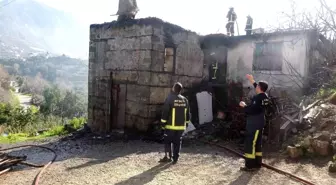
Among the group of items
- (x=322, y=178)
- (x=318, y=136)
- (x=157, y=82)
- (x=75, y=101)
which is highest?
(x=157, y=82)

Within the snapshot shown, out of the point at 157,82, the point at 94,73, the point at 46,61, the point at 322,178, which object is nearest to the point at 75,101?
the point at 94,73

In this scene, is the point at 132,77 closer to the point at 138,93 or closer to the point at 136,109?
the point at 138,93

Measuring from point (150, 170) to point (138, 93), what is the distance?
3952 mm


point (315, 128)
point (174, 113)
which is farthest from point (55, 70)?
point (315, 128)

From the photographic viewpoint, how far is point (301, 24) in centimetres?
682

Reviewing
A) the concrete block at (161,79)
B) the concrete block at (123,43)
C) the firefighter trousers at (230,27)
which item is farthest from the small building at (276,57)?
the concrete block at (123,43)

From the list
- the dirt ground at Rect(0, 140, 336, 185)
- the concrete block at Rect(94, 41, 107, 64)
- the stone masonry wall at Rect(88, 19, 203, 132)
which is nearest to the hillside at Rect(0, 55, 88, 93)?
the concrete block at Rect(94, 41, 107, 64)

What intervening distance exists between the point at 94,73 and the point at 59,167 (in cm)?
532

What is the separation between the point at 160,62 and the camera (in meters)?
8.95

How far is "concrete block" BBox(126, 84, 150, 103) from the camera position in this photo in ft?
28.7

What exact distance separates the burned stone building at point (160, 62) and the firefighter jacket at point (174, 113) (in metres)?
3.04

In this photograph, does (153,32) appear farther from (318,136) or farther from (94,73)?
(318,136)

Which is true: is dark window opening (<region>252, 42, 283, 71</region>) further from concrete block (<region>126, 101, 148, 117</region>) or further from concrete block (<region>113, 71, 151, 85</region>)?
concrete block (<region>126, 101, 148, 117</region>)

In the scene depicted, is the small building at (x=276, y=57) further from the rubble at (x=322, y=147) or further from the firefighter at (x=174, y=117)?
the firefighter at (x=174, y=117)
